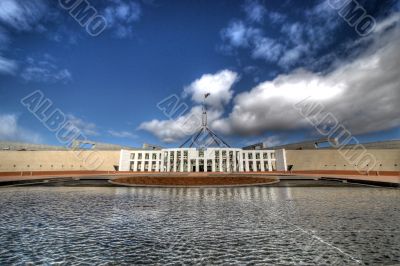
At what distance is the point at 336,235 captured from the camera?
5.96 m

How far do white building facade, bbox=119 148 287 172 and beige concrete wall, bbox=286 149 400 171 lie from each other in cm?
495

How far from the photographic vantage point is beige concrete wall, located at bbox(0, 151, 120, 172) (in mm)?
62875

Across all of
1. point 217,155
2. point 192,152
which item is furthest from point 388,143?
point 192,152

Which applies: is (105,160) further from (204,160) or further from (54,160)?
(204,160)

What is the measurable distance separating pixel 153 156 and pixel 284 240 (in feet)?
234

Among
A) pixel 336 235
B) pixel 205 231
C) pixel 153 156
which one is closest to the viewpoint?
pixel 336 235

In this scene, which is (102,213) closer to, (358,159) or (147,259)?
(147,259)

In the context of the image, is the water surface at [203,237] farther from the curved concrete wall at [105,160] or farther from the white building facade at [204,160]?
the curved concrete wall at [105,160]

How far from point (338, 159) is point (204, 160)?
38.0 meters

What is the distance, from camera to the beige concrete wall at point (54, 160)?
62875 millimetres

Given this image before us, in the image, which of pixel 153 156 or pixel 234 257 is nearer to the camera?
pixel 234 257

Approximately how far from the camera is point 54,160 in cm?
6650

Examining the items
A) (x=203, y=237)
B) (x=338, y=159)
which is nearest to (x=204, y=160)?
(x=338, y=159)

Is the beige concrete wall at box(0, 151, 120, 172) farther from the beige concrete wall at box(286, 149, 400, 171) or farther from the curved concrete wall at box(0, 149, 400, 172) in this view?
the beige concrete wall at box(286, 149, 400, 171)
